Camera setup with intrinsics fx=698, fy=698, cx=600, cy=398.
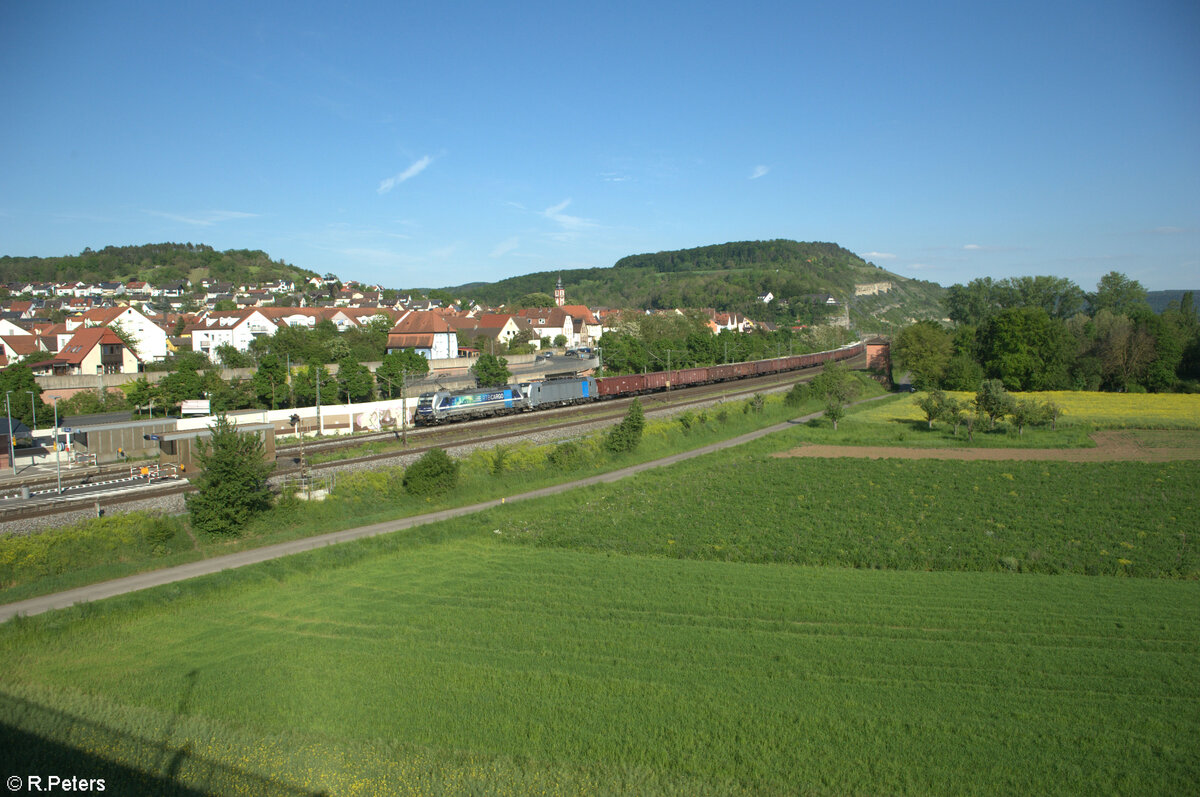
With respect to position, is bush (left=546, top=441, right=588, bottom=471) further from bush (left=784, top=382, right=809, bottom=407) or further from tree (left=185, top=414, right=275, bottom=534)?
bush (left=784, top=382, right=809, bottom=407)

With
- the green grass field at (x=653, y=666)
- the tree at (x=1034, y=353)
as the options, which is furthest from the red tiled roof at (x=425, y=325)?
the green grass field at (x=653, y=666)

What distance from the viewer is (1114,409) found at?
51.0 m

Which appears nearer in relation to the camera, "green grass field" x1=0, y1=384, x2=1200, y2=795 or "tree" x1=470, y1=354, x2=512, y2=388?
"green grass field" x1=0, y1=384, x2=1200, y2=795

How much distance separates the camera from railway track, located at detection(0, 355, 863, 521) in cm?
2522

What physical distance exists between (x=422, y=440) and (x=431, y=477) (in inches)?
423

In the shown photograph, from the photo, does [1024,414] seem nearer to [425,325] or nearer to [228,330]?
[425,325]

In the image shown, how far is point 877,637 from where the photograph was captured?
1436 cm

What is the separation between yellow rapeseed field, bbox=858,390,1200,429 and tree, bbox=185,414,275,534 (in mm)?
41413

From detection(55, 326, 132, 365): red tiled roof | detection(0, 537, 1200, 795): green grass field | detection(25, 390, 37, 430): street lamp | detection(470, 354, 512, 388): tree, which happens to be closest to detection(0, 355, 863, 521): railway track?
detection(470, 354, 512, 388): tree

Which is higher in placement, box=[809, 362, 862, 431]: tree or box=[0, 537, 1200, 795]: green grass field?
box=[809, 362, 862, 431]: tree

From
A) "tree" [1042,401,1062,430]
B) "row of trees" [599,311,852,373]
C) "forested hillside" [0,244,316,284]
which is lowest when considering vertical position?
"tree" [1042,401,1062,430]

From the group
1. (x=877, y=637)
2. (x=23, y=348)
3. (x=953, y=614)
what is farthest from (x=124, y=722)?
(x=23, y=348)

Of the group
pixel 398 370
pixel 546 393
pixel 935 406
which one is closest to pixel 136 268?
pixel 398 370

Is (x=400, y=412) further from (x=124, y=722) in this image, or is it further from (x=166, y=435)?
(x=124, y=722)
